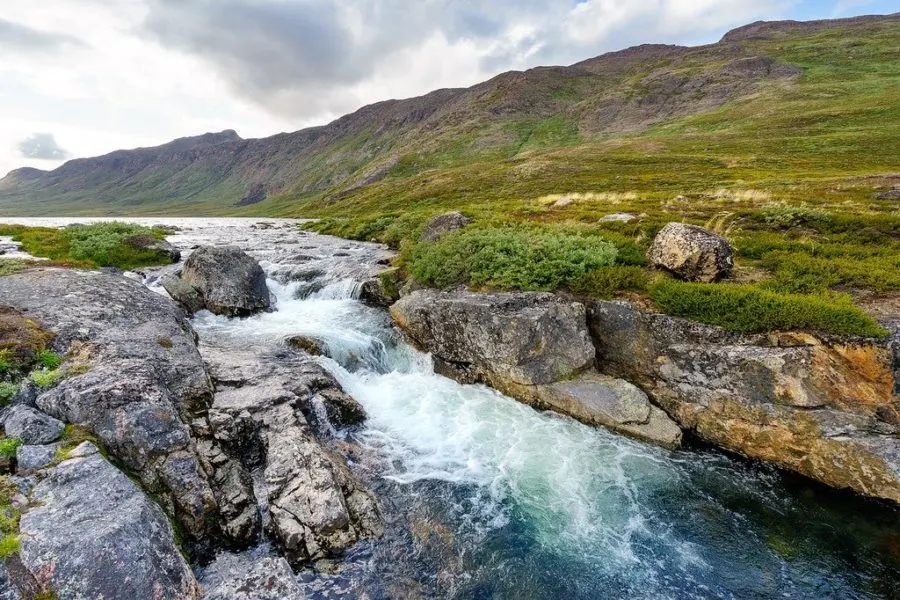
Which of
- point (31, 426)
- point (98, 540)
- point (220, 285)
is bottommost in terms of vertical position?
point (98, 540)

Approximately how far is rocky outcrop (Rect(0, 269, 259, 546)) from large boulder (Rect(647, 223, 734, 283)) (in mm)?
15988

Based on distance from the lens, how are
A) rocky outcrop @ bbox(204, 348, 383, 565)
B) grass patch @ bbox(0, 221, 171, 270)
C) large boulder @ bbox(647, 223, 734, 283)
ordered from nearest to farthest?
rocky outcrop @ bbox(204, 348, 383, 565)
large boulder @ bbox(647, 223, 734, 283)
grass patch @ bbox(0, 221, 171, 270)

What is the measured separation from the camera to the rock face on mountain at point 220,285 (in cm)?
2130

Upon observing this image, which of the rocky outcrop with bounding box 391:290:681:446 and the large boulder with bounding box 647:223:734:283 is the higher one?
the large boulder with bounding box 647:223:734:283

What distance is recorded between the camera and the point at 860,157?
6291 cm

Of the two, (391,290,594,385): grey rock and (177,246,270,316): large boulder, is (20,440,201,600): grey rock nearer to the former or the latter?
(391,290,594,385): grey rock

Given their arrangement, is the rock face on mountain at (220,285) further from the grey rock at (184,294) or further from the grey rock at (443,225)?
the grey rock at (443,225)

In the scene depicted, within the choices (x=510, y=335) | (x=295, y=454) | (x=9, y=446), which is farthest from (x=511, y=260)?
(x=9, y=446)

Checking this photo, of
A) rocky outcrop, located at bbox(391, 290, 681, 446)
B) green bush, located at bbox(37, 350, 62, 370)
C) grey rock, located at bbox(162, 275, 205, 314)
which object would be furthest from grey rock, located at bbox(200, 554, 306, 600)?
grey rock, located at bbox(162, 275, 205, 314)

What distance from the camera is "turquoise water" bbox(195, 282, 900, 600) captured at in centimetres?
862

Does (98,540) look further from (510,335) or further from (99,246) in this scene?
(99,246)

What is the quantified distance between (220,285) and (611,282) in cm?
1960

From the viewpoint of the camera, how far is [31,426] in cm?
762

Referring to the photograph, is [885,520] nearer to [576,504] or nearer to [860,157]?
[576,504]
